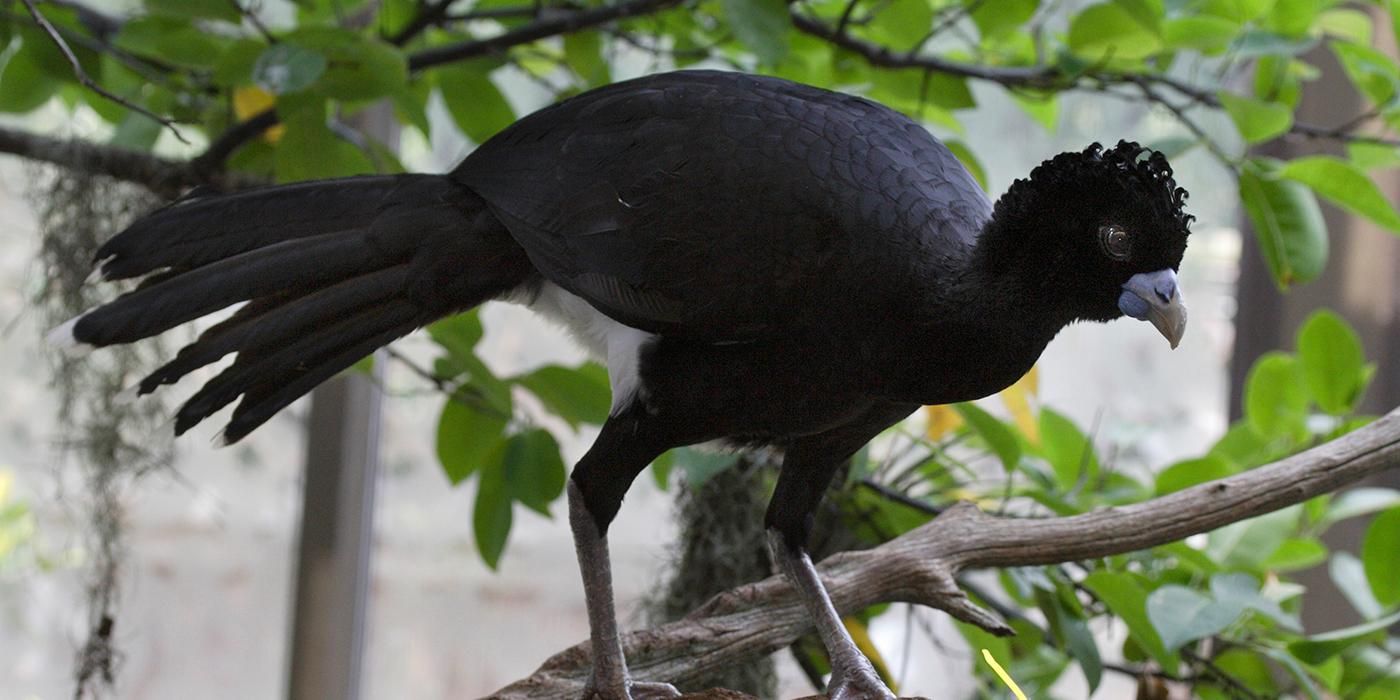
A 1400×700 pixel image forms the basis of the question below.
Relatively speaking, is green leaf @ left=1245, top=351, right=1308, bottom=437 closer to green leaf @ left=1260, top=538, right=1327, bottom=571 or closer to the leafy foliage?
the leafy foliage

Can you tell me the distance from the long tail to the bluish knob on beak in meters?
0.53

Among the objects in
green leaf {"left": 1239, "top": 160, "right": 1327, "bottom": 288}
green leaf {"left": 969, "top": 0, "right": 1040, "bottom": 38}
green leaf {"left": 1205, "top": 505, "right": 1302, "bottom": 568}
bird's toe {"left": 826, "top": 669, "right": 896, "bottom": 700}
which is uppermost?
green leaf {"left": 969, "top": 0, "right": 1040, "bottom": 38}

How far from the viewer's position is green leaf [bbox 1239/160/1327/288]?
1354mm

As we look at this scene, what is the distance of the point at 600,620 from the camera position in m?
1.10

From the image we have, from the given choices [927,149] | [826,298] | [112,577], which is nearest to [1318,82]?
[927,149]

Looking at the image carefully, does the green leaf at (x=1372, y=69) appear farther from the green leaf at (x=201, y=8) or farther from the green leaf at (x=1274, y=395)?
the green leaf at (x=201, y=8)

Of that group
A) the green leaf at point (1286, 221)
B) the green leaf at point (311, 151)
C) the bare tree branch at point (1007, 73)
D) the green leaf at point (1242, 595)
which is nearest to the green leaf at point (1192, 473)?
the green leaf at point (1242, 595)

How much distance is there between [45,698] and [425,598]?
0.75 metres

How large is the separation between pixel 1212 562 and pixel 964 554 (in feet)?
1.13

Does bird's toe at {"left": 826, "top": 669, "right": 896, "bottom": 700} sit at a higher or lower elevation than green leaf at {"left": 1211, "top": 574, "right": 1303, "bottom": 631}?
lower

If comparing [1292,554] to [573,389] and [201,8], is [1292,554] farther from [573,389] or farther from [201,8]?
[201,8]

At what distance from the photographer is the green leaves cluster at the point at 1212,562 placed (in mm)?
1284

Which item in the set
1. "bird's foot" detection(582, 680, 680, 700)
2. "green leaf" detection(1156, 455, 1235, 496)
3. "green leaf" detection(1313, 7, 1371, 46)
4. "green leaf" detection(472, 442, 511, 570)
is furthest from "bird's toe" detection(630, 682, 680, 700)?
"green leaf" detection(1313, 7, 1371, 46)

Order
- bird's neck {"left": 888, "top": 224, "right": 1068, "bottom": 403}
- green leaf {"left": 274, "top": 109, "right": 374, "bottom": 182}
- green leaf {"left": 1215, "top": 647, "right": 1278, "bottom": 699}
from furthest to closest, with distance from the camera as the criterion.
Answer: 1. green leaf {"left": 1215, "top": 647, "right": 1278, "bottom": 699}
2. green leaf {"left": 274, "top": 109, "right": 374, "bottom": 182}
3. bird's neck {"left": 888, "top": 224, "right": 1068, "bottom": 403}
